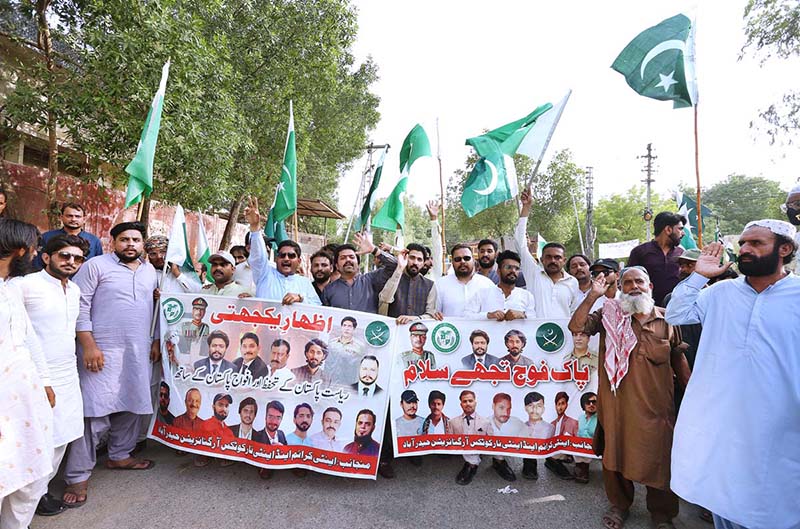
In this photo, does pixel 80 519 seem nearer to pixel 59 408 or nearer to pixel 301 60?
pixel 59 408

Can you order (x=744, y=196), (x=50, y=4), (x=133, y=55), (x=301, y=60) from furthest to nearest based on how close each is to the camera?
(x=744, y=196) < (x=301, y=60) < (x=50, y=4) < (x=133, y=55)

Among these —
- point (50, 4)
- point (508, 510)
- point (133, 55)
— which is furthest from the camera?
point (50, 4)

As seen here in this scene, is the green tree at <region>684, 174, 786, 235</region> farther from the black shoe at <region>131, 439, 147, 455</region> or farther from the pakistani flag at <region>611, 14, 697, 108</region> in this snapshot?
the black shoe at <region>131, 439, 147, 455</region>

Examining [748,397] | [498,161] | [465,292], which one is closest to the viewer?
[748,397]

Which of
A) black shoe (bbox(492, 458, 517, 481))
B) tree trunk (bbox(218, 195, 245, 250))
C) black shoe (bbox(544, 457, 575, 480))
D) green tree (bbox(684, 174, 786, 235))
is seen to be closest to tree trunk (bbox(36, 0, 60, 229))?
tree trunk (bbox(218, 195, 245, 250))

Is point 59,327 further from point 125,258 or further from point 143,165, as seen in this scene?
point 143,165

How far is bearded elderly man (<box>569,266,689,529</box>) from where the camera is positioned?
2.67 meters

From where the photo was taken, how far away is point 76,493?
9.57 ft

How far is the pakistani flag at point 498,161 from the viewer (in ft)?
15.9

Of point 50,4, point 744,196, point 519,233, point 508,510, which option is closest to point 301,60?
point 50,4

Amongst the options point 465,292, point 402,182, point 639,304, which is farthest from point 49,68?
point 639,304

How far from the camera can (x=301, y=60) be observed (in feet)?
36.2

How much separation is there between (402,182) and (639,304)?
132 inches

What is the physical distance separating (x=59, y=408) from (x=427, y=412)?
8.50 feet
